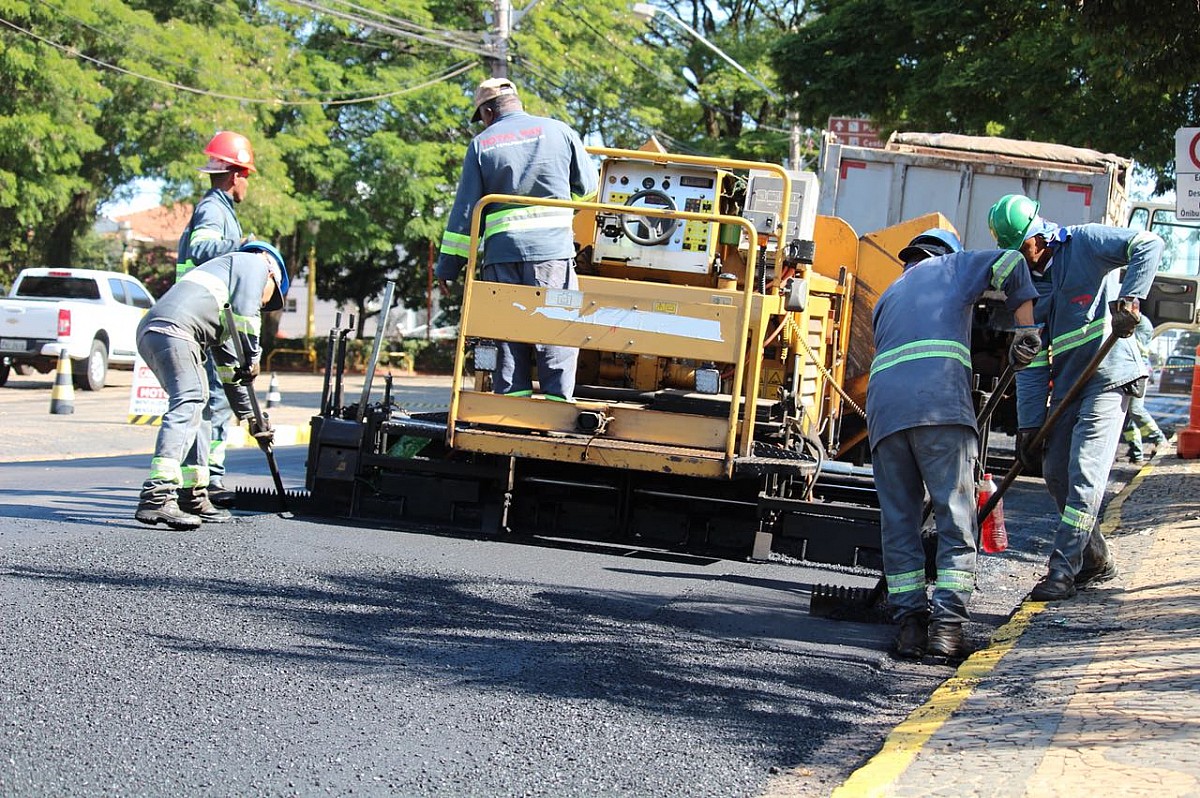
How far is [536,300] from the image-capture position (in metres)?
7.22

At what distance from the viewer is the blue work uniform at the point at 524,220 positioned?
7.40 meters

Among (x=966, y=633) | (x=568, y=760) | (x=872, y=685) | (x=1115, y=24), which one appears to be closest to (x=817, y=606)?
(x=966, y=633)

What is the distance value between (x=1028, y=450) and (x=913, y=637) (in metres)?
1.78

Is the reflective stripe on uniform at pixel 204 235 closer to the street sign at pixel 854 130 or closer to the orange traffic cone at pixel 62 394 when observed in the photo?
the orange traffic cone at pixel 62 394

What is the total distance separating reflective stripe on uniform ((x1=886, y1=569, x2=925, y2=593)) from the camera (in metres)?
5.71

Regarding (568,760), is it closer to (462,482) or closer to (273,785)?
(273,785)

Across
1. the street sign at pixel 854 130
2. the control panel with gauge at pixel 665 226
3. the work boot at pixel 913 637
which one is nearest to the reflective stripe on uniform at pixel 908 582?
the work boot at pixel 913 637

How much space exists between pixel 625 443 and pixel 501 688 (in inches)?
101

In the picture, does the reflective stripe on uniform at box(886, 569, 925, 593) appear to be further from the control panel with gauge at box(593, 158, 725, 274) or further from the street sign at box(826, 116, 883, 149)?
the street sign at box(826, 116, 883, 149)

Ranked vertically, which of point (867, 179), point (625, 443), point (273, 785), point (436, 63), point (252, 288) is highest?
point (436, 63)

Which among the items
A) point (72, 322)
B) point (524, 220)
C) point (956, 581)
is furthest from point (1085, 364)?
point (72, 322)

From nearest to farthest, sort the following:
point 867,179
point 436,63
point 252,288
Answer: point 252,288 < point 867,179 < point 436,63

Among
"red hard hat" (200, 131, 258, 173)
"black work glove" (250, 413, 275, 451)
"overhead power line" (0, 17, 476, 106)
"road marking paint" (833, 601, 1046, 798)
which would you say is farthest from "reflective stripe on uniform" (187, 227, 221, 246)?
"overhead power line" (0, 17, 476, 106)

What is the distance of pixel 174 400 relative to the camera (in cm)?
741
